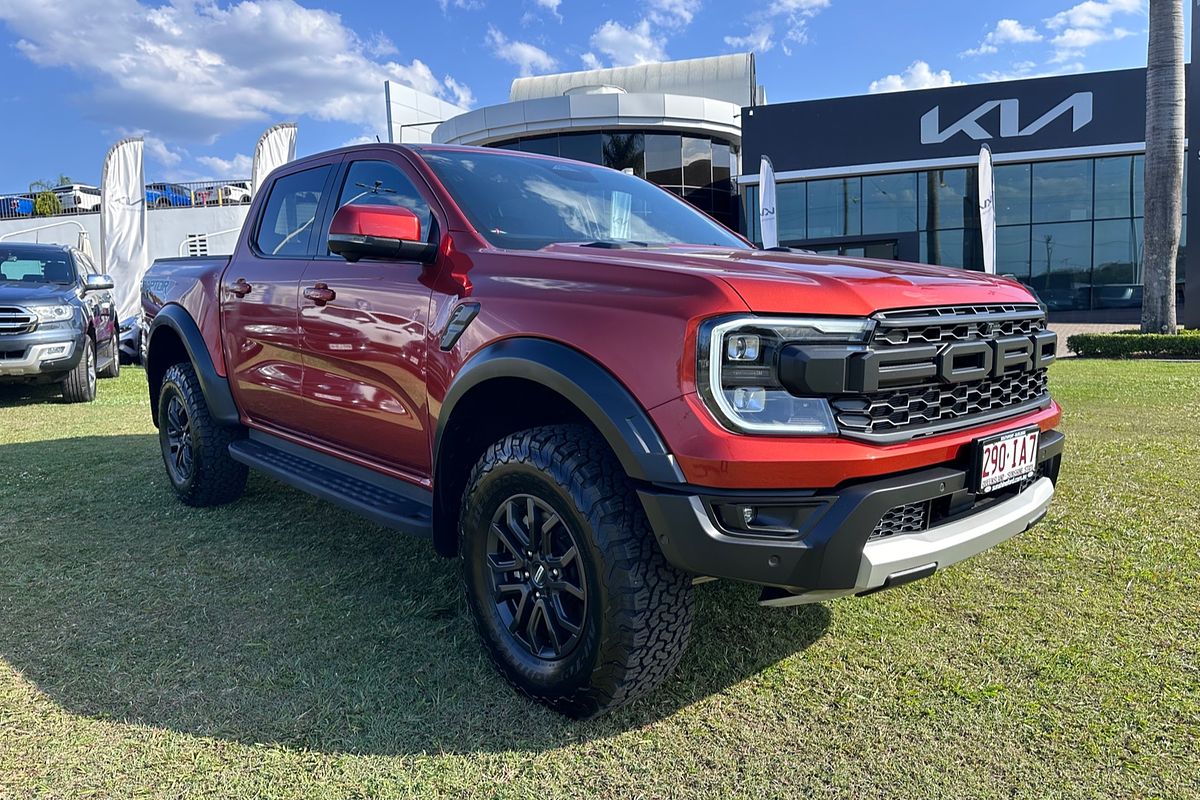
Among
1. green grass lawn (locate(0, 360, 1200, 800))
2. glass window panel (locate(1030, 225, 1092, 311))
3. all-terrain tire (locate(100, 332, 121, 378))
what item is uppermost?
glass window panel (locate(1030, 225, 1092, 311))

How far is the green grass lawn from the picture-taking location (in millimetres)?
2184

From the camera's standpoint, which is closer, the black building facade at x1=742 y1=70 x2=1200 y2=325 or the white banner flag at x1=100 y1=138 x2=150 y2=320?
the white banner flag at x1=100 y1=138 x2=150 y2=320

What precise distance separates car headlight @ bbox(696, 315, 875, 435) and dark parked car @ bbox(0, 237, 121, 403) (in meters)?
8.75

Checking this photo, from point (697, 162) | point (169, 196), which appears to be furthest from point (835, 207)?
point (169, 196)

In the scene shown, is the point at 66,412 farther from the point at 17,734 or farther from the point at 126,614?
the point at 17,734

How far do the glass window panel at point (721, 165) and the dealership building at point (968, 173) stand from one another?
2.69m

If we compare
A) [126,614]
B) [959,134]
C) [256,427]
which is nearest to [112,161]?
[256,427]

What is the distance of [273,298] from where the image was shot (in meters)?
3.81

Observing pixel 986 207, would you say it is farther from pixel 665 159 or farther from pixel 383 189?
pixel 383 189

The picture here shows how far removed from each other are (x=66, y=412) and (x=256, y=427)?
5717 millimetres

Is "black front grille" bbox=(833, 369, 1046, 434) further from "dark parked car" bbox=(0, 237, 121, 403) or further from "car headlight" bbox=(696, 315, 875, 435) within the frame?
"dark parked car" bbox=(0, 237, 121, 403)

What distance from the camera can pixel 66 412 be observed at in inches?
334

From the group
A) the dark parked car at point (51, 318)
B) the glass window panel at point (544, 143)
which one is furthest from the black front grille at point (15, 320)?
the glass window panel at point (544, 143)

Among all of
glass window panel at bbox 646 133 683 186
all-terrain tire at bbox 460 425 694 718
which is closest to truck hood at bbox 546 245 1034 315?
all-terrain tire at bbox 460 425 694 718
